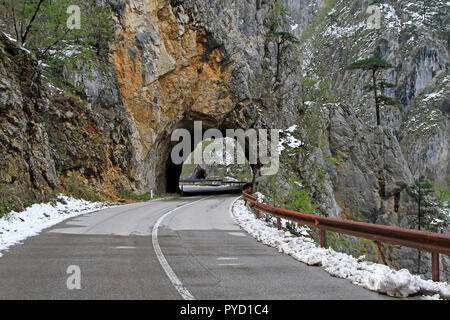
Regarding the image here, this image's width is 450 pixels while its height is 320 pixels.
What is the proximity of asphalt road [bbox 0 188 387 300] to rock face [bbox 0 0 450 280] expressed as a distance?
20.7ft

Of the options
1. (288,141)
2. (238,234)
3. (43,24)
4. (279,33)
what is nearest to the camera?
(238,234)

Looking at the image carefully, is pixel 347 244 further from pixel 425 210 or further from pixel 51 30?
pixel 51 30

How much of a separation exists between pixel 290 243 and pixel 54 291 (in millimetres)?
5326

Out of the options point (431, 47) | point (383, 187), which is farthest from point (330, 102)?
point (431, 47)

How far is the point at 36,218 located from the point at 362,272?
10803 mm

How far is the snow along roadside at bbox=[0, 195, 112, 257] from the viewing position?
27.5ft

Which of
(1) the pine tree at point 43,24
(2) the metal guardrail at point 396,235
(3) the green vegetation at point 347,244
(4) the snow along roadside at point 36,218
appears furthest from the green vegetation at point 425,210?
(1) the pine tree at point 43,24

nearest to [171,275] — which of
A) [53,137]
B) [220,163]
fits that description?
[53,137]

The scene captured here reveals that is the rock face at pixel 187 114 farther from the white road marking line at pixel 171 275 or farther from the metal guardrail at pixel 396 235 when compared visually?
the metal guardrail at pixel 396 235

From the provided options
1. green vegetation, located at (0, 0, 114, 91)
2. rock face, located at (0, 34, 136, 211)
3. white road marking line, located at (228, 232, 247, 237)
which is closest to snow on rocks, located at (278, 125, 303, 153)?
rock face, located at (0, 34, 136, 211)

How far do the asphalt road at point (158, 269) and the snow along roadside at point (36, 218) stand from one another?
0.43m

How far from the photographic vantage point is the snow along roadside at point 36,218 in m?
8.39

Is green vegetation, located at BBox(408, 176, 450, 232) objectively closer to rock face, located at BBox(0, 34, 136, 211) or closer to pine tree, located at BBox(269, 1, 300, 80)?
pine tree, located at BBox(269, 1, 300, 80)

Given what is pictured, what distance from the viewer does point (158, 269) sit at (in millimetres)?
5609
